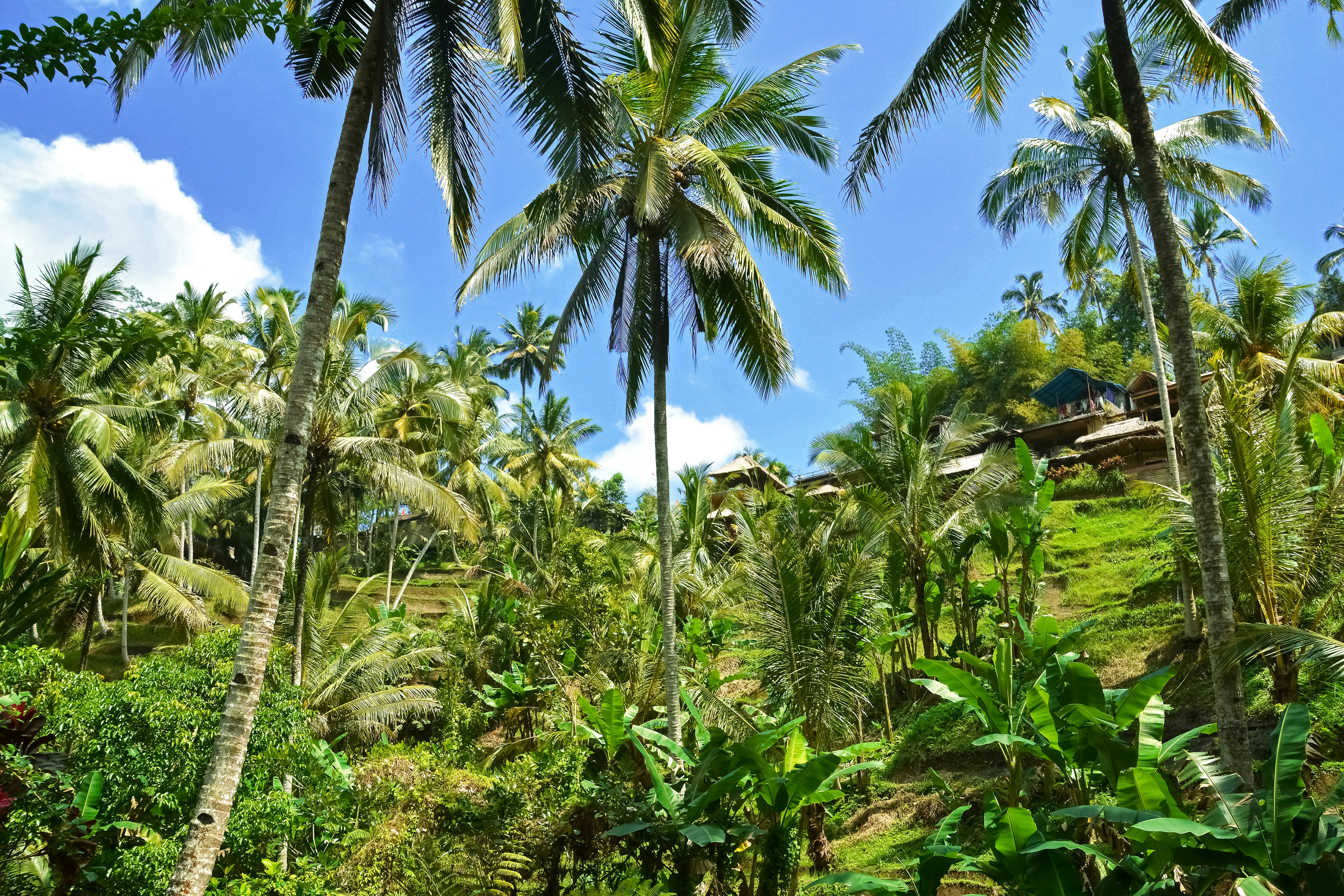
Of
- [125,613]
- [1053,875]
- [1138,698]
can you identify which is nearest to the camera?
[1053,875]

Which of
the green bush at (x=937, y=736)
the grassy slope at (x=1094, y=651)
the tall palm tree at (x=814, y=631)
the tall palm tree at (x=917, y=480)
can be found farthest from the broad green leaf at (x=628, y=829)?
the tall palm tree at (x=917, y=480)

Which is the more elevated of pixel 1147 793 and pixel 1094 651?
pixel 1094 651

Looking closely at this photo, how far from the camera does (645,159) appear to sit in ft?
33.3

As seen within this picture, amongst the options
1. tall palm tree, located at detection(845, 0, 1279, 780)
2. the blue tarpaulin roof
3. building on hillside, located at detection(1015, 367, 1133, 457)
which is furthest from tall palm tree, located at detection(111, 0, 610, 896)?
the blue tarpaulin roof

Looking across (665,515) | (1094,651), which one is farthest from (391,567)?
(1094,651)

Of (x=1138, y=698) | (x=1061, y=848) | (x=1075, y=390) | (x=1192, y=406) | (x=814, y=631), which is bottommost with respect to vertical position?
(x=1061, y=848)

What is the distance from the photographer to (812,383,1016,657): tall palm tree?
14.0m

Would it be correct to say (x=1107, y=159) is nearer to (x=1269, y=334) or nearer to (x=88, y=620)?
(x=1269, y=334)

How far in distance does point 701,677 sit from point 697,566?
6.29 meters

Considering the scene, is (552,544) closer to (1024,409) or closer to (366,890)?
(366,890)

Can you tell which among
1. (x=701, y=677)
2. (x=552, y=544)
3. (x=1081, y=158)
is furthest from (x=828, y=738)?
(x=1081, y=158)

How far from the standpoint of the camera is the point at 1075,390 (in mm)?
36500

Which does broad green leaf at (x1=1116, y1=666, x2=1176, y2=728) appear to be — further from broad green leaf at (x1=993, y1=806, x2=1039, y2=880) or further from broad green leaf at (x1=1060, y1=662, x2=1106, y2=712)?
broad green leaf at (x1=993, y1=806, x2=1039, y2=880)

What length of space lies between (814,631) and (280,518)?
630 cm
